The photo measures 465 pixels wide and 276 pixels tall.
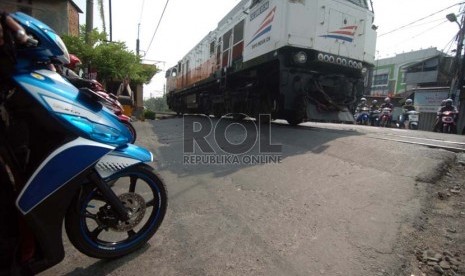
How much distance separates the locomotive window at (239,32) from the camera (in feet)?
30.9

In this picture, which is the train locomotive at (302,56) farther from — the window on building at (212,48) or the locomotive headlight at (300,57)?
the window on building at (212,48)

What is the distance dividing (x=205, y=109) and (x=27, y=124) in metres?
13.2

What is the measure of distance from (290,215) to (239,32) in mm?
7887

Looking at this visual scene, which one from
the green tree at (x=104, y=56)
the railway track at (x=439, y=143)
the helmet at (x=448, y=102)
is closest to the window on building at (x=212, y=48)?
the green tree at (x=104, y=56)

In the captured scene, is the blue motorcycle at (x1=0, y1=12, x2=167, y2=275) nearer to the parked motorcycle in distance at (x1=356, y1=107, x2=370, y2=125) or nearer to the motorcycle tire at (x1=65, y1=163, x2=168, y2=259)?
the motorcycle tire at (x1=65, y1=163, x2=168, y2=259)

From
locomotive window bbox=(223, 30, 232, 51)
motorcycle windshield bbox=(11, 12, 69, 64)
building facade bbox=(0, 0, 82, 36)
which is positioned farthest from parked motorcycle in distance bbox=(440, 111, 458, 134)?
building facade bbox=(0, 0, 82, 36)

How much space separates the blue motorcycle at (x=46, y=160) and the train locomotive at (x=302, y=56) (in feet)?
19.4

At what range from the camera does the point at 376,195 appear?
3238 mm

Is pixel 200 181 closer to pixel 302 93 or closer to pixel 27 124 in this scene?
pixel 27 124

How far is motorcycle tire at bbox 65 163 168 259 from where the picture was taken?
1.93 meters

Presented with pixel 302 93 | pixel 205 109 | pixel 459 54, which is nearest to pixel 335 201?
pixel 302 93

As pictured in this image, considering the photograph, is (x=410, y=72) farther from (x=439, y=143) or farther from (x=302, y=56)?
(x=439, y=143)

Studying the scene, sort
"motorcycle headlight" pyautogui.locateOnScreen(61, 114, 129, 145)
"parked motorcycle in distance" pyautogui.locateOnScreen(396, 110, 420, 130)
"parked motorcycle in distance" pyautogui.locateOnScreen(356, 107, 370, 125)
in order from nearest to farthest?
"motorcycle headlight" pyautogui.locateOnScreen(61, 114, 129, 145) → "parked motorcycle in distance" pyautogui.locateOnScreen(396, 110, 420, 130) → "parked motorcycle in distance" pyautogui.locateOnScreen(356, 107, 370, 125)

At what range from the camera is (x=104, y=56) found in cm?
1341
